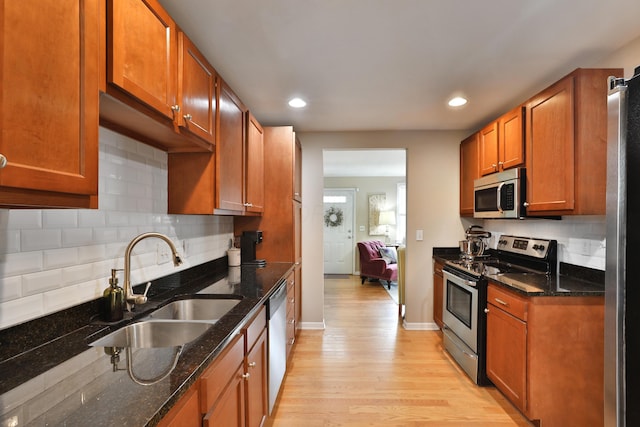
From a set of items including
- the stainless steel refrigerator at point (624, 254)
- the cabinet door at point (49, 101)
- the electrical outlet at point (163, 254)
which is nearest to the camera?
the cabinet door at point (49, 101)

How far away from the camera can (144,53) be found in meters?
1.20

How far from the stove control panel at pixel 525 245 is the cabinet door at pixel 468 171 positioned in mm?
465

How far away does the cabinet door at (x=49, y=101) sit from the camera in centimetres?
70

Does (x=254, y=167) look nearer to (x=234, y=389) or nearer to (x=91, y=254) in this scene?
(x=91, y=254)

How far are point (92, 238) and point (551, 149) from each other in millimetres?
2747

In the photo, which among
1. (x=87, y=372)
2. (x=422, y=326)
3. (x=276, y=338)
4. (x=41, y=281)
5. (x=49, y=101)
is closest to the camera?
(x=49, y=101)

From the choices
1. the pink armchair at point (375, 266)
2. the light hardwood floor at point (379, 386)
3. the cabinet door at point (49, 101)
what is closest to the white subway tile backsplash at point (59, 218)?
the cabinet door at point (49, 101)

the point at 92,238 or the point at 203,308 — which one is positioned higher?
the point at 92,238

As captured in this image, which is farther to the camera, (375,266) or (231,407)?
(375,266)

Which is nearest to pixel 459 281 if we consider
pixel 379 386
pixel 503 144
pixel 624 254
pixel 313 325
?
pixel 379 386

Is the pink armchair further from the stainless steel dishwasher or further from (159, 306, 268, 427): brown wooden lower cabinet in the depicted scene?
(159, 306, 268, 427): brown wooden lower cabinet

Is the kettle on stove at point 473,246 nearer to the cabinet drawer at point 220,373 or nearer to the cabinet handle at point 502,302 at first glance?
the cabinet handle at point 502,302

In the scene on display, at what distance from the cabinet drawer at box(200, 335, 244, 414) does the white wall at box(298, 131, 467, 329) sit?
2.37 metres

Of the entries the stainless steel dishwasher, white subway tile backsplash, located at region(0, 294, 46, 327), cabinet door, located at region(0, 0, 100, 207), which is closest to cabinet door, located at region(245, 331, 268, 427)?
the stainless steel dishwasher
